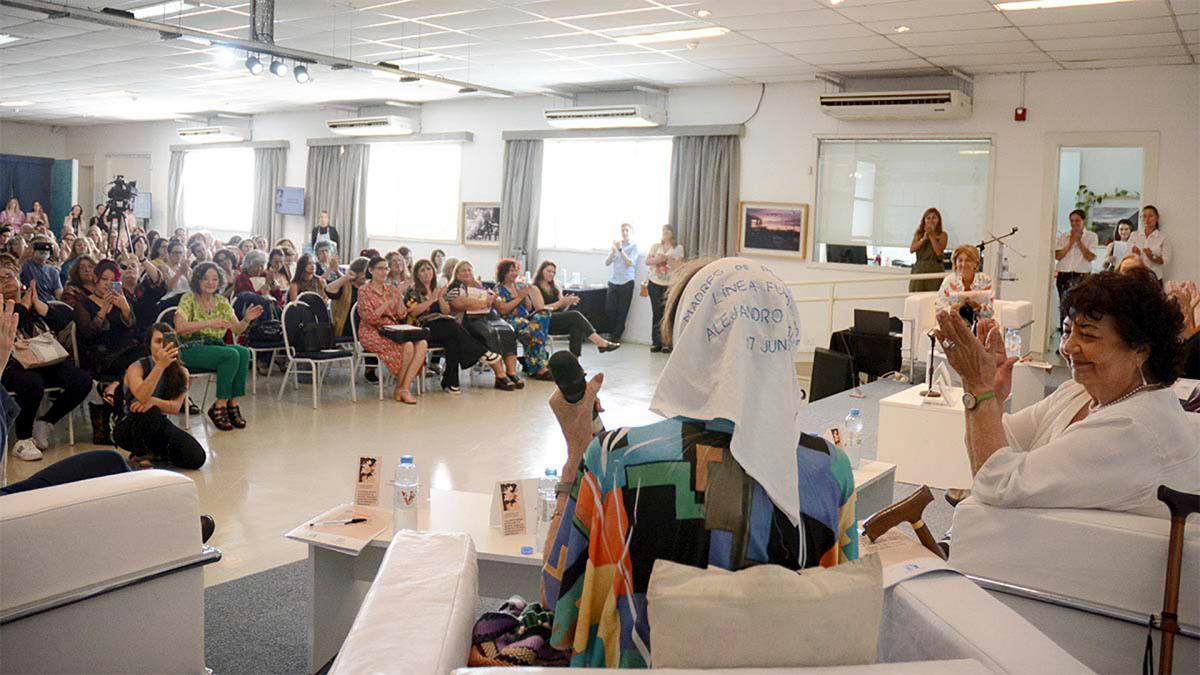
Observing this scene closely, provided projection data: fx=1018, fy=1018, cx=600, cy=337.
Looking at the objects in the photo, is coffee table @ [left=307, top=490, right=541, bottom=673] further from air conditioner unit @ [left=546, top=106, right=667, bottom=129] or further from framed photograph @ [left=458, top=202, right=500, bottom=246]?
framed photograph @ [left=458, top=202, right=500, bottom=246]

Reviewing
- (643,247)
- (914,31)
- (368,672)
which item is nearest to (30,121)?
(643,247)

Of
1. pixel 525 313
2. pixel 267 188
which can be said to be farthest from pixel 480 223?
pixel 525 313

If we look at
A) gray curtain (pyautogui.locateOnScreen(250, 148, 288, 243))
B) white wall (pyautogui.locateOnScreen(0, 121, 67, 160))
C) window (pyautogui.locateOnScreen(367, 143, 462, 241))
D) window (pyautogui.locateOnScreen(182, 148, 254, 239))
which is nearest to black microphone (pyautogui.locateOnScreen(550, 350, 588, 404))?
window (pyautogui.locateOnScreen(367, 143, 462, 241))

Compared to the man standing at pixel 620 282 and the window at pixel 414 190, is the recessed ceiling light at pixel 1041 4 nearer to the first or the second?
the man standing at pixel 620 282

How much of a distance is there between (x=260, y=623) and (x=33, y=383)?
3.16m

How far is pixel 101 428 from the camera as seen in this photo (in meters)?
6.21

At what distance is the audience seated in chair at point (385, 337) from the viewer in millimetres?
8219

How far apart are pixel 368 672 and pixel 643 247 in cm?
1157

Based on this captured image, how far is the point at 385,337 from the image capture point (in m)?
8.29

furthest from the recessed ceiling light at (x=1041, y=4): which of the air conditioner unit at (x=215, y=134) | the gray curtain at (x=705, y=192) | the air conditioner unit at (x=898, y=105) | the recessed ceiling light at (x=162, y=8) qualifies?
the air conditioner unit at (x=215, y=134)

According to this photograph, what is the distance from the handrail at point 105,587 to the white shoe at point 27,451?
3.50m

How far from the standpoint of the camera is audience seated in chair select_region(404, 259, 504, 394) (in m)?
8.66

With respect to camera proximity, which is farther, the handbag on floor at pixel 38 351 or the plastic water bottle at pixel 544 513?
the handbag on floor at pixel 38 351

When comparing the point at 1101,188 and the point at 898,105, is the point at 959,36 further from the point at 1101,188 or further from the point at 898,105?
the point at 1101,188
